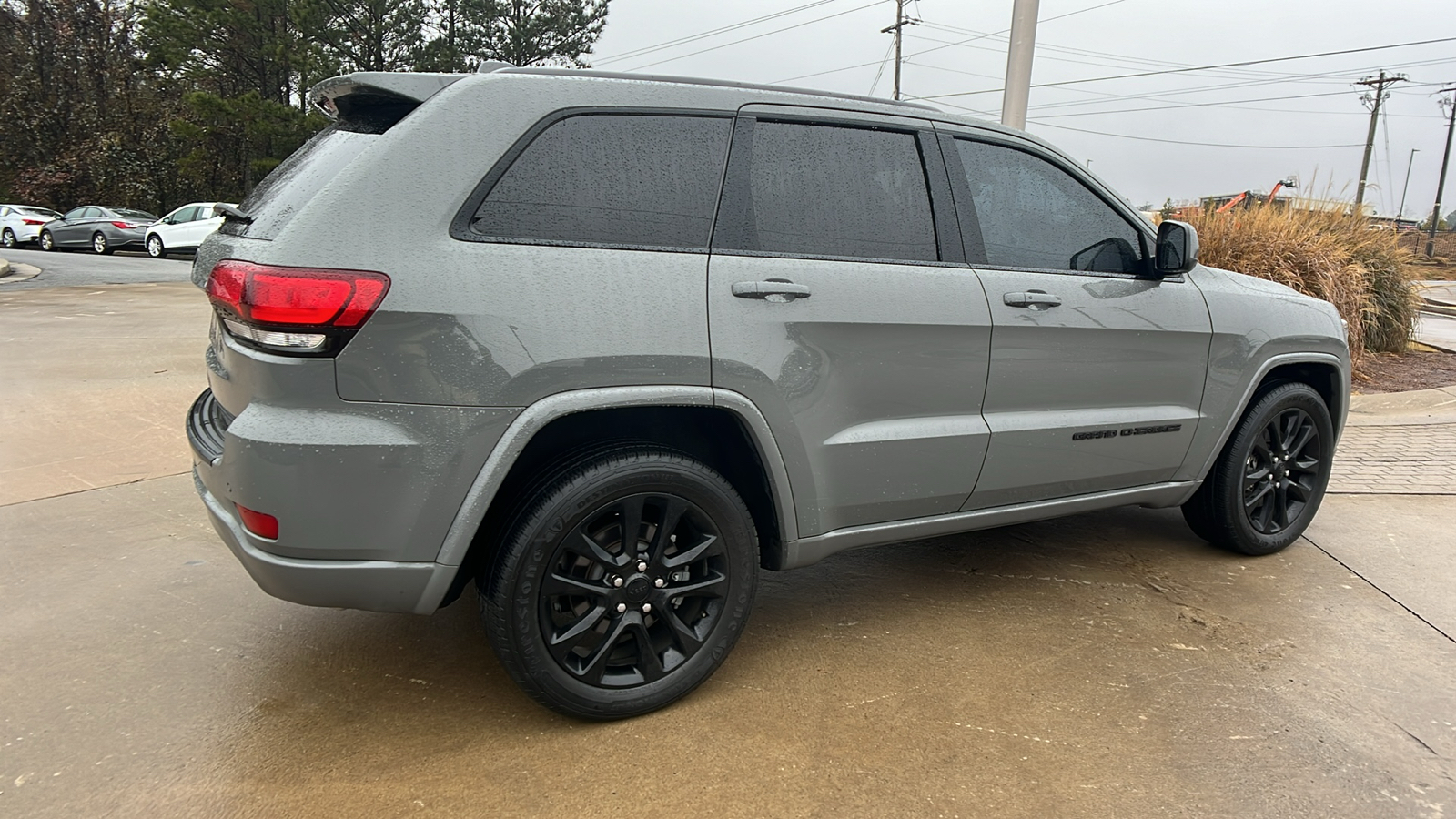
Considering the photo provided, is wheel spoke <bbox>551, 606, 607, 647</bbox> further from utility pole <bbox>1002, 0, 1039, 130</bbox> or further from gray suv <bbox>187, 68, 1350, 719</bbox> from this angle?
utility pole <bbox>1002, 0, 1039, 130</bbox>

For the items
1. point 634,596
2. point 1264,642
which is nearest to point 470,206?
point 634,596

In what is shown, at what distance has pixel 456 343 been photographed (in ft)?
7.41

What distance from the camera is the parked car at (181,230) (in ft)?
69.7

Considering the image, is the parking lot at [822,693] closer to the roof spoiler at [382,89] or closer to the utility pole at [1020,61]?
Answer: the roof spoiler at [382,89]

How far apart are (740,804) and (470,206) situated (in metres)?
1.65

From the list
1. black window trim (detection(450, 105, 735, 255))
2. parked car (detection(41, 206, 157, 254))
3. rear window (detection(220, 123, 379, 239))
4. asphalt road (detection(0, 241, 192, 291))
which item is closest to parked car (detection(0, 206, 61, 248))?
parked car (detection(41, 206, 157, 254))

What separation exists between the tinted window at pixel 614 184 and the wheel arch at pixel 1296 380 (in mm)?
2449

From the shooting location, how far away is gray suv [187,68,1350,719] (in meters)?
2.24

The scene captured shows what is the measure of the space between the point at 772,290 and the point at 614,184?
527 millimetres

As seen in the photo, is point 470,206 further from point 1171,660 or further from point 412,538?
point 1171,660

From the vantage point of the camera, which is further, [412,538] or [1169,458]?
[1169,458]

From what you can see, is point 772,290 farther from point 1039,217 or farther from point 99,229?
point 99,229

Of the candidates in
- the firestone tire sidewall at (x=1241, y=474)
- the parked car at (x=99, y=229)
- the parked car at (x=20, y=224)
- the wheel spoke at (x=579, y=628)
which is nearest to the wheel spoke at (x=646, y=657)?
the wheel spoke at (x=579, y=628)

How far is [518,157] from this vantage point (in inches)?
95.0
